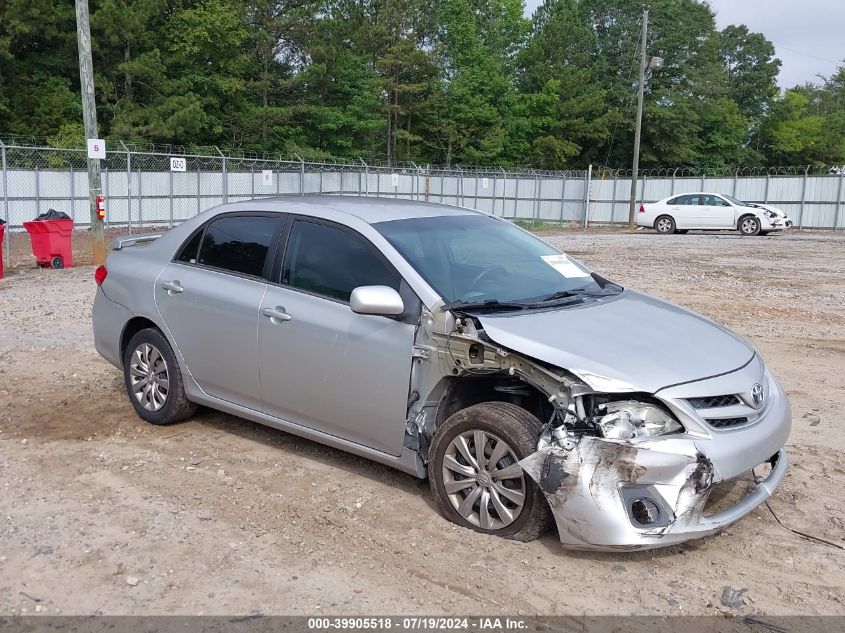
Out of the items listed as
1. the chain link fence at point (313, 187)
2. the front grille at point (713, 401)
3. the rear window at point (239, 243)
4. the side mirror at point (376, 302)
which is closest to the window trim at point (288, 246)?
the rear window at point (239, 243)

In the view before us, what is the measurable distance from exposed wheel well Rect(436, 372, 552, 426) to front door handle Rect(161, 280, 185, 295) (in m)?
2.24

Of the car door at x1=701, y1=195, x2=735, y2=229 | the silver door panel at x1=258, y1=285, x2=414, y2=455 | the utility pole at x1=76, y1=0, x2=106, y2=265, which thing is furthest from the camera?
the car door at x1=701, y1=195, x2=735, y2=229

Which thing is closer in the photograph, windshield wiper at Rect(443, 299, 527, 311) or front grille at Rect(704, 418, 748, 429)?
front grille at Rect(704, 418, 748, 429)

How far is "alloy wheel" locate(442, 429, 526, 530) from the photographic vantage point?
400cm

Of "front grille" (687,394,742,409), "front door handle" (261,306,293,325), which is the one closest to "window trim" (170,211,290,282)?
"front door handle" (261,306,293,325)

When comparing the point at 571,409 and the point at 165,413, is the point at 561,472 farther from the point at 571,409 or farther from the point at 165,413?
the point at 165,413

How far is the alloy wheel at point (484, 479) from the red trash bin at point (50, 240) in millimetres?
13944

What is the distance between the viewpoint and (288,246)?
5219 mm

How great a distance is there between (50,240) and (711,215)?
21.3 m

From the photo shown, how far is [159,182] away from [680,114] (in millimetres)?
48930

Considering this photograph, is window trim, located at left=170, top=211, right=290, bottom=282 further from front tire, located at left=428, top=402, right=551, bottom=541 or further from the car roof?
front tire, located at left=428, top=402, right=551, bottom=541

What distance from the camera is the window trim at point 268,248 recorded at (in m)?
5.28

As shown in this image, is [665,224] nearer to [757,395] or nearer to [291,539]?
[757,395]

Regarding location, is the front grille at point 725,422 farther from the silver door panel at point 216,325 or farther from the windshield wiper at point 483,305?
the silver door panel at point 216,325
